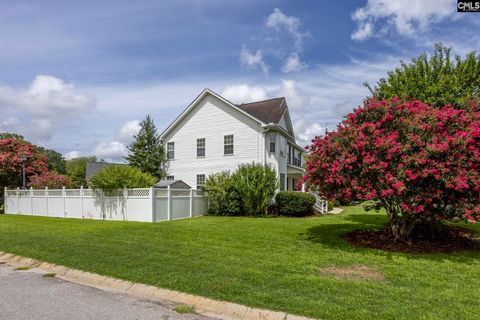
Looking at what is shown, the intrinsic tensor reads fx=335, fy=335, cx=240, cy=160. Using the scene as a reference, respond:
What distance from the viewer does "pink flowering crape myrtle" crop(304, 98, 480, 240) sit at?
789cm

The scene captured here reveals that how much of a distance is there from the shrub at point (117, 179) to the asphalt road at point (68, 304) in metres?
10.3

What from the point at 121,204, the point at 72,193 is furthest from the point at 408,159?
the point at 72,193

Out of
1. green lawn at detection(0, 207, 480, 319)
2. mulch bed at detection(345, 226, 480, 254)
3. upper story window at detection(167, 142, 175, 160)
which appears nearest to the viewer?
green lawn at detection(0, 207, 480, 319)

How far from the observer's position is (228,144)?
22.4m

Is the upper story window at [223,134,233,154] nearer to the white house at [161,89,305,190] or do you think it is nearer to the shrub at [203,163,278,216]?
the white house at [161,89,305,190]

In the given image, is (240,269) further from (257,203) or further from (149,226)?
(257,203)

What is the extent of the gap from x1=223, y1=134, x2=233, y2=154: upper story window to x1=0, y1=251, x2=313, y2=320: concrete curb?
15291 mm

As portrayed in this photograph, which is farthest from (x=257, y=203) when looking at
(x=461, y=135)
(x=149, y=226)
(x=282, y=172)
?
(x=461, y=135)

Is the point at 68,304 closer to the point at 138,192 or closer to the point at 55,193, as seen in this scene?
the point at 138,192

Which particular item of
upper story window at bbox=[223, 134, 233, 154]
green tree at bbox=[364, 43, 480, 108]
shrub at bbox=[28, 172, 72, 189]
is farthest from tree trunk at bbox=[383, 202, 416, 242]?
shrub at bbox=[28, 172, 72, 189]

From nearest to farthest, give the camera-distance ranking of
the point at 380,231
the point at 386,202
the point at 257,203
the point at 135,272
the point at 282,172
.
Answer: the point at 135,272 < the point at 386,202 < the point at 380,231 < the point at 257,203 < the point at 282,172

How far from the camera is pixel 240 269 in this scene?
667 cm

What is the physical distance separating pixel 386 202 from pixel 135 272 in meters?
7.14

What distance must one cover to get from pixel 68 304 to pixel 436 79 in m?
14.1
